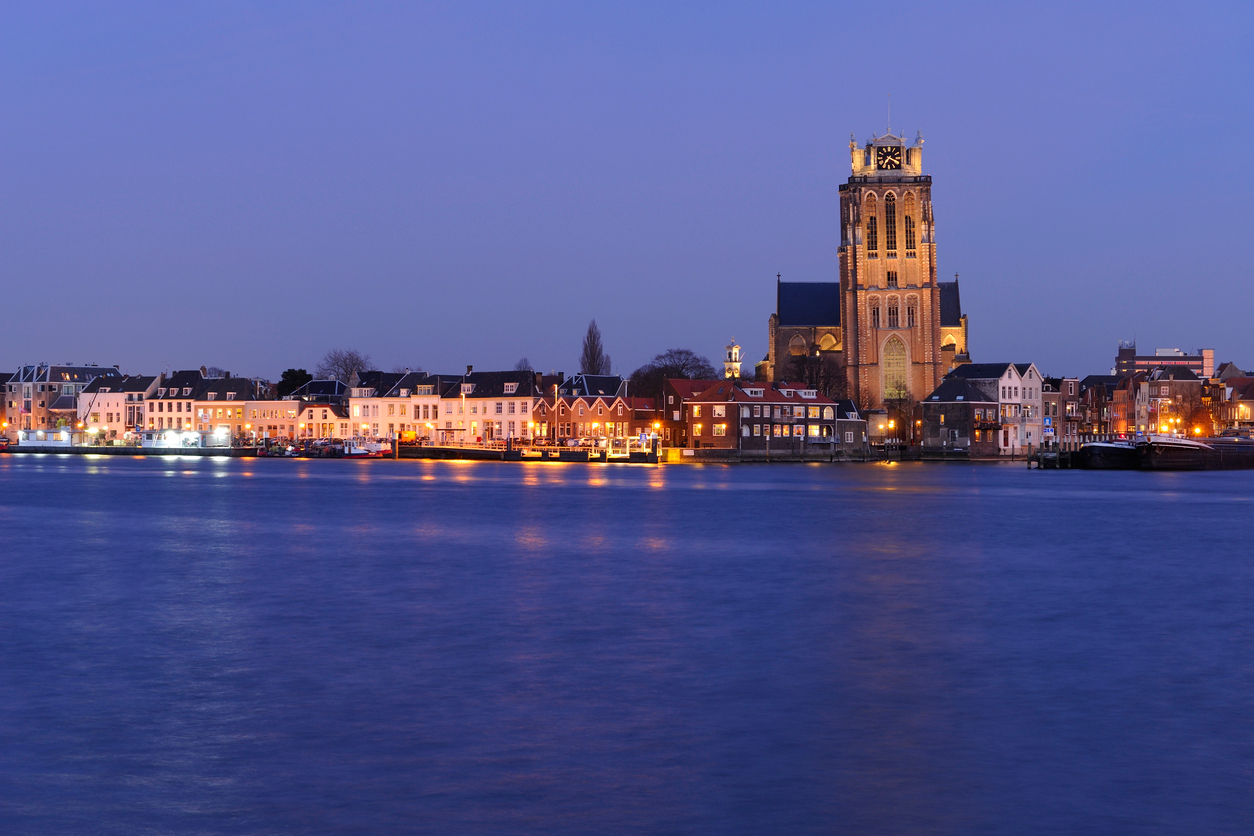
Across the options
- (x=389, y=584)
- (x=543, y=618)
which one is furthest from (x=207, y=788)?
(x=389, y=584)

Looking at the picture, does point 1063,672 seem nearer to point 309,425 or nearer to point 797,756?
point 797,756

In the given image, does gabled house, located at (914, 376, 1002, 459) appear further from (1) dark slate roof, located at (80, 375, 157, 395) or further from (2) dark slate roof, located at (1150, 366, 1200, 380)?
(1) dark slate roof, located at (80, 375, 157, 395)

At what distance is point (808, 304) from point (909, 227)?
15851 mm

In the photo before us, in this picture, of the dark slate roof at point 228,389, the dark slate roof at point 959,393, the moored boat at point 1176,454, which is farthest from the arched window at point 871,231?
the dark slate roof at point 228,389

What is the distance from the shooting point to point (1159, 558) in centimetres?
3303

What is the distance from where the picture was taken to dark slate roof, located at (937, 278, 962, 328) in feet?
487

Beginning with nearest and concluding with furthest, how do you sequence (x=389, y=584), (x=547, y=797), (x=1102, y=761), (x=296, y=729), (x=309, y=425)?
(x=547, y=797) < (x=1102, y=761) < (x=296, y=729) < (x=389, y=584) < (x=309, y=425)

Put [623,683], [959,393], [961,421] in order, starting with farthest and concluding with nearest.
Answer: [961,421] → [959,393] → [623,683]

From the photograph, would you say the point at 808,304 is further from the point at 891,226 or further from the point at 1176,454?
the point at 1176,454

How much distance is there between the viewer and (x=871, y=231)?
138500 millimetres

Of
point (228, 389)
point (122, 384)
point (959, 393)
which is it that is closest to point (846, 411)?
point (959, 393)

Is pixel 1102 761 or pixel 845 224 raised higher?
pixel 845 224

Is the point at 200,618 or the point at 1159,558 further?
the point at 1159,558

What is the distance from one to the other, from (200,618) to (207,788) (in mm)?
11050
